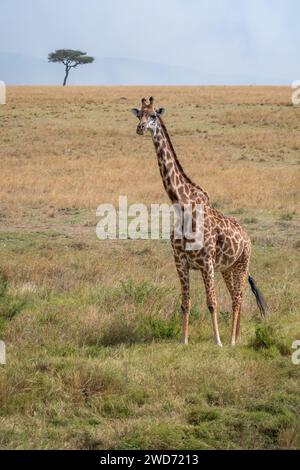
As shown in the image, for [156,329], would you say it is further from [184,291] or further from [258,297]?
[258,297]

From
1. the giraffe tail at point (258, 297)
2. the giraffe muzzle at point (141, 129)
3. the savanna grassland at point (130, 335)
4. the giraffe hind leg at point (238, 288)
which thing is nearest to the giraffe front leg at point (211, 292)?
the savanna grassland at point (130, 335)

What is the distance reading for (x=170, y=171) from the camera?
8.41m

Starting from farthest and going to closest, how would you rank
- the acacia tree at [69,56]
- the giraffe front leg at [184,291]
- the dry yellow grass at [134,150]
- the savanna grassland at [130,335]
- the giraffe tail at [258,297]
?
the acacia tree at [69,56] < the dry yellow grass at [134,150] < the giraffe tail at [258,297] < the giraffe front leg at [184,291] < the savanna grassland at [130,335]

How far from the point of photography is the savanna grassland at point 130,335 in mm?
5969

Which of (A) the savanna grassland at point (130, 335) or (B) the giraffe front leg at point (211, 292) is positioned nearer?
(A) the savanna grassland at point (130, 335)

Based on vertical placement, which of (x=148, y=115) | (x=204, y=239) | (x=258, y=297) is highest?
(x=148, y=115)

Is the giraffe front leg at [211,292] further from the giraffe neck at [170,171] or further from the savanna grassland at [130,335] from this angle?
the giraffe neck at [170,171]

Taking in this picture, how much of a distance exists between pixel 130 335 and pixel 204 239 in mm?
1396

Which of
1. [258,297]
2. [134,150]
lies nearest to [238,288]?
[258,297]

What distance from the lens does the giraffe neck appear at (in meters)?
8.32

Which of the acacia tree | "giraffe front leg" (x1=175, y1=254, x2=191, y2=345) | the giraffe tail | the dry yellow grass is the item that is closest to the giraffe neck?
"giraffe front leg" (x1=175, y1=254, x2=191, y2=345)

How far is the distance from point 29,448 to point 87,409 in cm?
90

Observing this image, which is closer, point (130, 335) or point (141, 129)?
point (141, 129)

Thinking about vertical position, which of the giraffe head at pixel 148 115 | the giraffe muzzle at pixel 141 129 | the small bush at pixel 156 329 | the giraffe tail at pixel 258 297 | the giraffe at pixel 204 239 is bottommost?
the small bush at pixel 156 329
